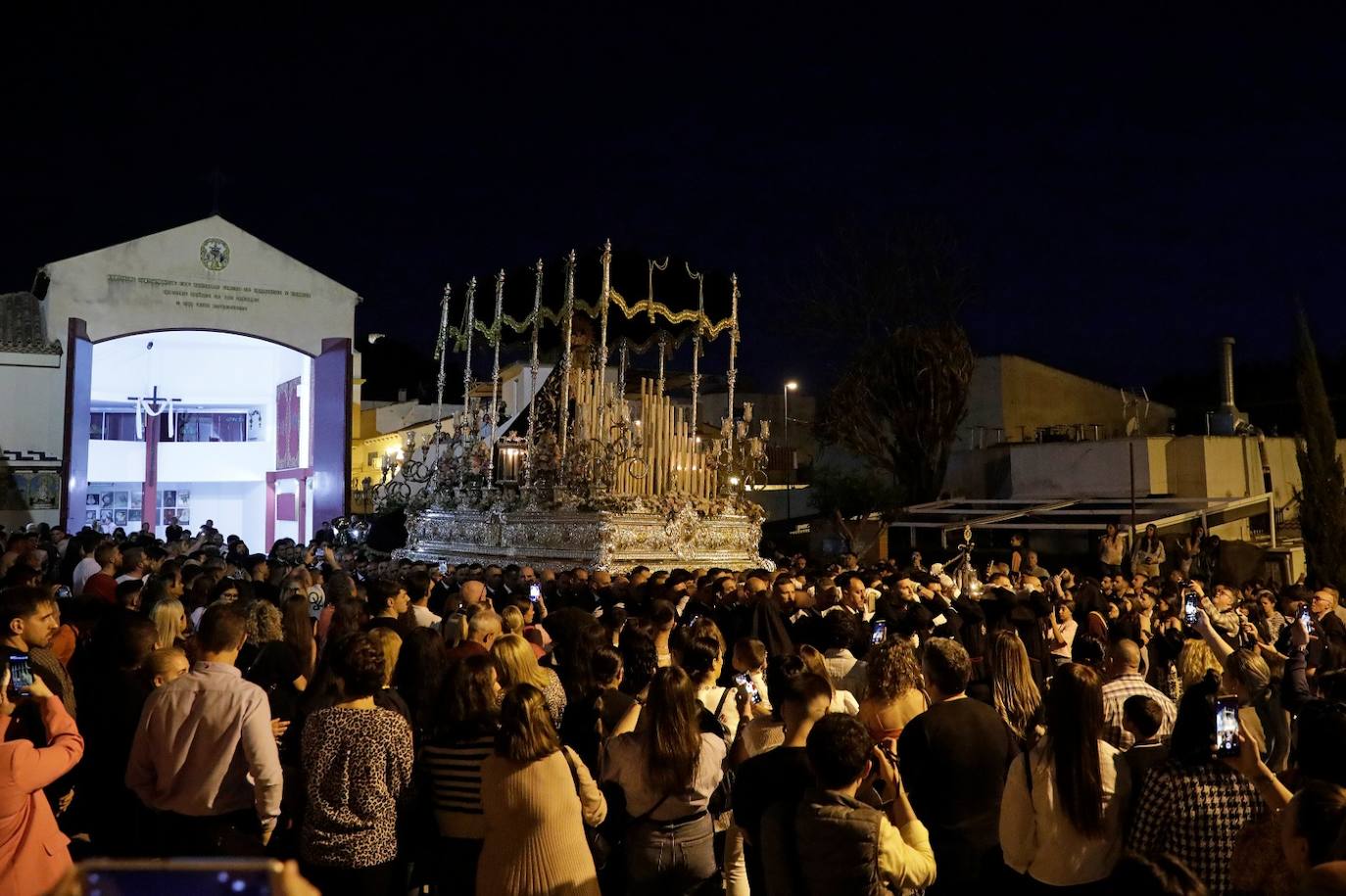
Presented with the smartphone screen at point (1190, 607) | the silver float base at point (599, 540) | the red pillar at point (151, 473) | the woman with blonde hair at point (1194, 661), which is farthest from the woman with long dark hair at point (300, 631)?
the red pillar at point (151, 473)

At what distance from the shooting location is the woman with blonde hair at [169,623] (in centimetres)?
549

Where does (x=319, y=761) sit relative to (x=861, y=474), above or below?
below

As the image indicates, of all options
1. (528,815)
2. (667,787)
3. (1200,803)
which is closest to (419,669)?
(667,787)

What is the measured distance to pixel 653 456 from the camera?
17.3 meters

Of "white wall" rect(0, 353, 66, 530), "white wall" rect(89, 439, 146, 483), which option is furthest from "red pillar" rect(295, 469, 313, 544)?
"white wall" rect(0, 353, 66, 530)

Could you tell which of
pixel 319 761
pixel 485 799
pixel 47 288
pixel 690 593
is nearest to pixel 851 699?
pixel 485 799

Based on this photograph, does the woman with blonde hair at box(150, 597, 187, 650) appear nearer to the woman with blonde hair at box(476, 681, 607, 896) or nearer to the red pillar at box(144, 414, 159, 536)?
the woman with blonde hair at box(476, 681, 607, 896)

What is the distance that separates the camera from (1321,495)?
60.7 ft

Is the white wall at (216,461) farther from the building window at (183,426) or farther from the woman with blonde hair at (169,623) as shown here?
the woman with blonde hair at (169,623)

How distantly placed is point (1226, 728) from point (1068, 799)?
0.58 metres

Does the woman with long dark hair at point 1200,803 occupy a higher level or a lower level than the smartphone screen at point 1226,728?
lower

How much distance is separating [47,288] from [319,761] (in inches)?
899

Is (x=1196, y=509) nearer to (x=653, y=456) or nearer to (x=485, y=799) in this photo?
(x=653, y=456)

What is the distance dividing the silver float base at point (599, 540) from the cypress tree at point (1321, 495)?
32.7 feet
